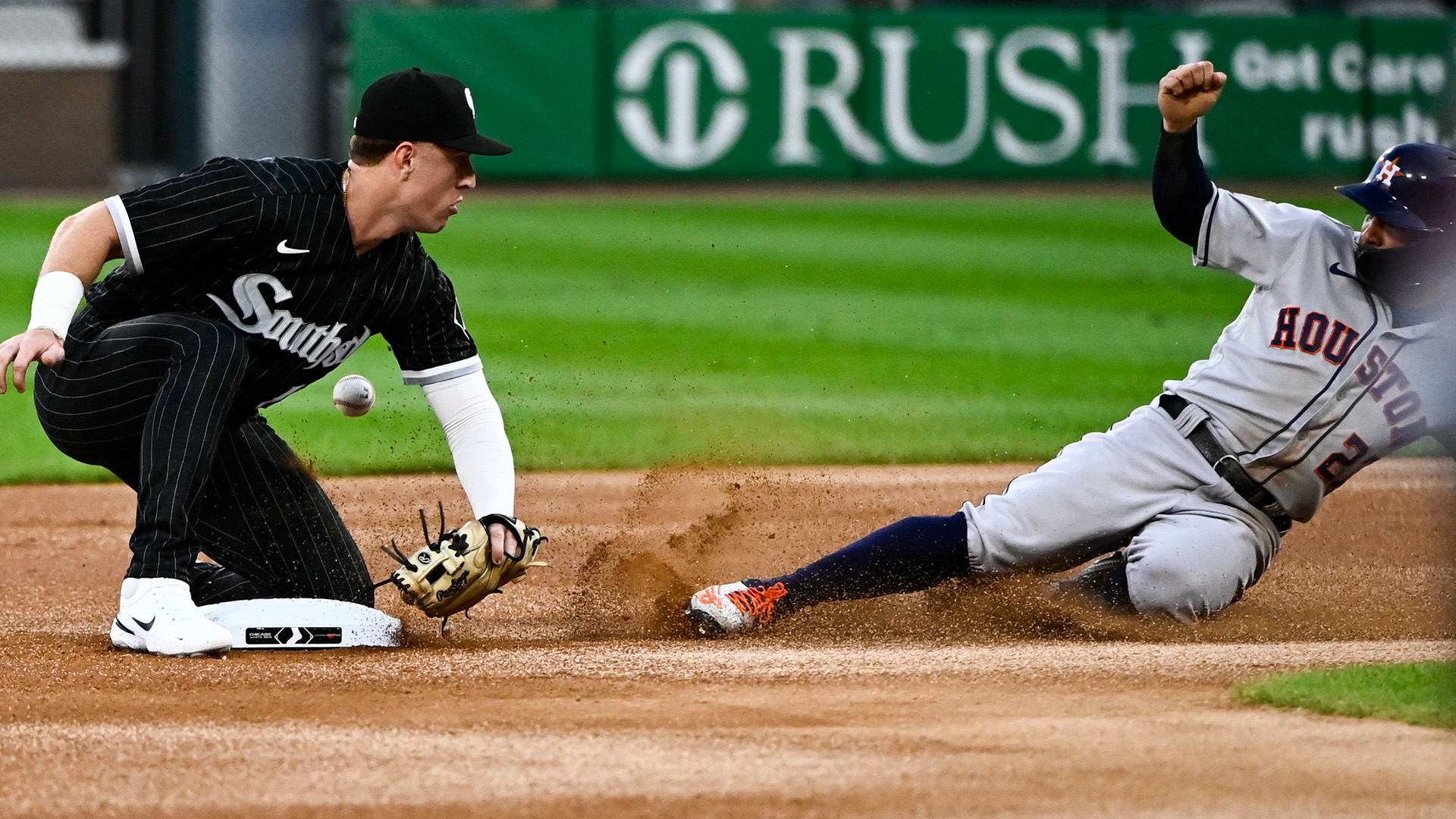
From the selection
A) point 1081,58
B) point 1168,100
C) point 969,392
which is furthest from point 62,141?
point 1168,100

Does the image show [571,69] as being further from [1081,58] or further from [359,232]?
[359,232]

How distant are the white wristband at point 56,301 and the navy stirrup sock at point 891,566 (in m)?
1.64

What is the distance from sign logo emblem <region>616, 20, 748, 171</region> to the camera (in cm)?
1703

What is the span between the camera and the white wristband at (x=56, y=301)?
3.72 m

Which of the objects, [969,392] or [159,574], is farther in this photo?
[969,392]

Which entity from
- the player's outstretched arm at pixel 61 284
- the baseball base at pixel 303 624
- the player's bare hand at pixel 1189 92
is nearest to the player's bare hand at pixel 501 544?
the baseball base at pixel 303 624

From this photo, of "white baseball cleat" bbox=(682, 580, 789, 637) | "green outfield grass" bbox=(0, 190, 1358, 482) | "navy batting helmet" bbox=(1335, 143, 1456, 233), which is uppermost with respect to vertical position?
"navy batting helmet" bbox=(1335, 143, 1456, 233)

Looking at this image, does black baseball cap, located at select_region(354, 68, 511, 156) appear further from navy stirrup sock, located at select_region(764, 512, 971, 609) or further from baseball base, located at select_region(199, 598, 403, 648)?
navy stirrup sock, located at select_region(764, 512, 971, 609)

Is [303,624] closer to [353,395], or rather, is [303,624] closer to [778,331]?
→ [353,395]

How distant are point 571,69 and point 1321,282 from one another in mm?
13492

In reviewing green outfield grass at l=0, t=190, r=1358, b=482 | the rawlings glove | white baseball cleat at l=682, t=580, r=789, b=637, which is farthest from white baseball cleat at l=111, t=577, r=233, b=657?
green outfield grass at l=0, t=190, r=1358, b=482

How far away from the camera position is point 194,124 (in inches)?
737

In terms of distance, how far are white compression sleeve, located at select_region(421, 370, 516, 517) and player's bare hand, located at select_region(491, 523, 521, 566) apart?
6 centimetres

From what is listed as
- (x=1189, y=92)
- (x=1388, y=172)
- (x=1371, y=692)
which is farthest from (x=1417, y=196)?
(x=1371, y=692)
